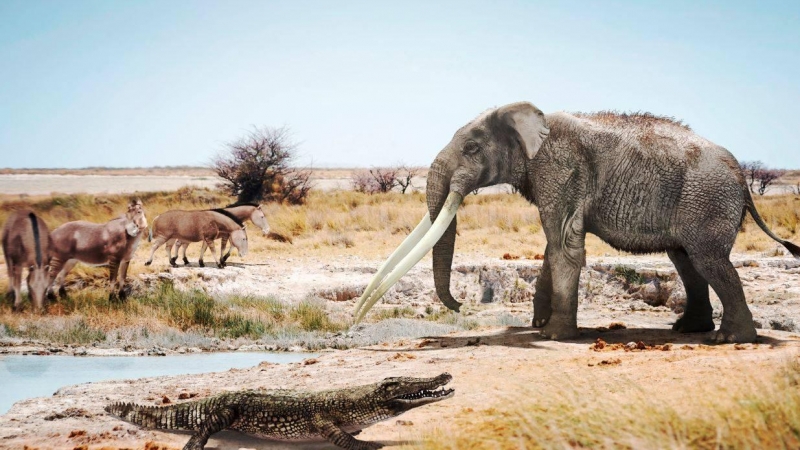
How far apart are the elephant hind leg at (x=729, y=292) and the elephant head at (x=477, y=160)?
199 centimetres

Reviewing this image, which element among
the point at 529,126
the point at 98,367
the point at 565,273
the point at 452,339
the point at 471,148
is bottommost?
the point at 98,367

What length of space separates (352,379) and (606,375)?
2140 millimetres

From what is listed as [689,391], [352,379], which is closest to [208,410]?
[352,379]

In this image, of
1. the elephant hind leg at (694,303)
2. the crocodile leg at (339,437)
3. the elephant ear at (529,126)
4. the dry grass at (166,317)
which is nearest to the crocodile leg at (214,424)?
the crocodile leg at (339,437)

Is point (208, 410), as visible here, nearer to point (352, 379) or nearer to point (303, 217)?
point (352, 379)

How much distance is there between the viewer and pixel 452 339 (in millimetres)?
9609

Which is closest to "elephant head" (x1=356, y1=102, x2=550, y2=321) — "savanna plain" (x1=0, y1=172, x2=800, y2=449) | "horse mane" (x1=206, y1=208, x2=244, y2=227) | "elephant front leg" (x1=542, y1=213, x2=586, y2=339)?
"elephant front leg" (x1=542, y1=213, x2=586, y2=339)

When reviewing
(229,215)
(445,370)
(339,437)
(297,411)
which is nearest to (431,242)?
(445,370)

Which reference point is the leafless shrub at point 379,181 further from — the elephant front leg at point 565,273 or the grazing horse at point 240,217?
the elephant front leg at point 565,273

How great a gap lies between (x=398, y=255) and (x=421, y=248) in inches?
12.9

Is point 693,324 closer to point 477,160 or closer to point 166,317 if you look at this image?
point 477,160

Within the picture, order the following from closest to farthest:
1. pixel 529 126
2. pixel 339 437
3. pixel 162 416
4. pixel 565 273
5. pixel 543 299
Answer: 1. pixel 339 437
2. pixel 162 416
3. pixel 565 273
4. pixel 529 126
5. pixel 543 299

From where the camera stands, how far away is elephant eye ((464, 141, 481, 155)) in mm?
9297

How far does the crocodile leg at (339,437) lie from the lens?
566 centimetres
